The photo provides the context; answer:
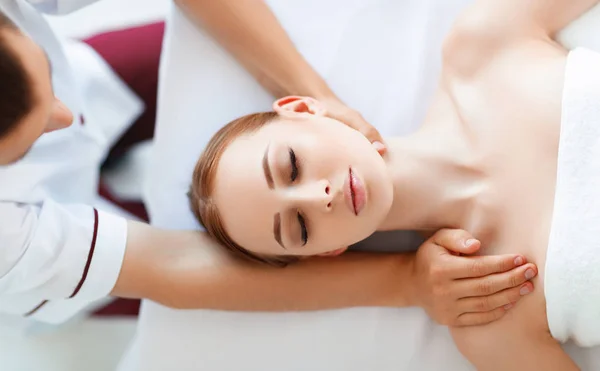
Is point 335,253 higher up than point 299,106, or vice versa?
point 299,106

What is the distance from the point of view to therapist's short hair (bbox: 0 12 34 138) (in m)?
0.73

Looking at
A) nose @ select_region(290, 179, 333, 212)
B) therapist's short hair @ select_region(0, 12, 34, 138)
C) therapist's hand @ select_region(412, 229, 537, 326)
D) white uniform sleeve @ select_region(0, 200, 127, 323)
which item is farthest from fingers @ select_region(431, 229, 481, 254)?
therapist's short hair @ select_region(0, 12, 34, 138)

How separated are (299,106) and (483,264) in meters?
0.38

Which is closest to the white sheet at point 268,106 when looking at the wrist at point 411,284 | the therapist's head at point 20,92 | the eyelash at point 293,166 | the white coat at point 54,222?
the wrist at point 411,284

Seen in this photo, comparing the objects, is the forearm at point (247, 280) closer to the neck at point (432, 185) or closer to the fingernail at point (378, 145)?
the neck at point (432, 185)

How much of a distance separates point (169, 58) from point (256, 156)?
0.36 meters

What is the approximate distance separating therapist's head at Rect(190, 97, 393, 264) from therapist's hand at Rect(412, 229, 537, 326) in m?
0.13

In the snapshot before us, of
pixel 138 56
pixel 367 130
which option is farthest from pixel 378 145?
pixel 138 56

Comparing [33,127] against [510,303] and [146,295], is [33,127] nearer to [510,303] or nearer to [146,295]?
[146,295]

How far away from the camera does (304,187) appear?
0.90 metres

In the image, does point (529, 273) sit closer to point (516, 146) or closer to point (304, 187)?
point (516, 146)

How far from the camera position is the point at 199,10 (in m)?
1.08

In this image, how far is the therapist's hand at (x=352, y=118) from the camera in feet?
3.30

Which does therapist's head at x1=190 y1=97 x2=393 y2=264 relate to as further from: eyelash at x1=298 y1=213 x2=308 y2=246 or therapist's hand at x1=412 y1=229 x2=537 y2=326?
therapist's hand at x1=412 y1=229 x2=537 y2=326
